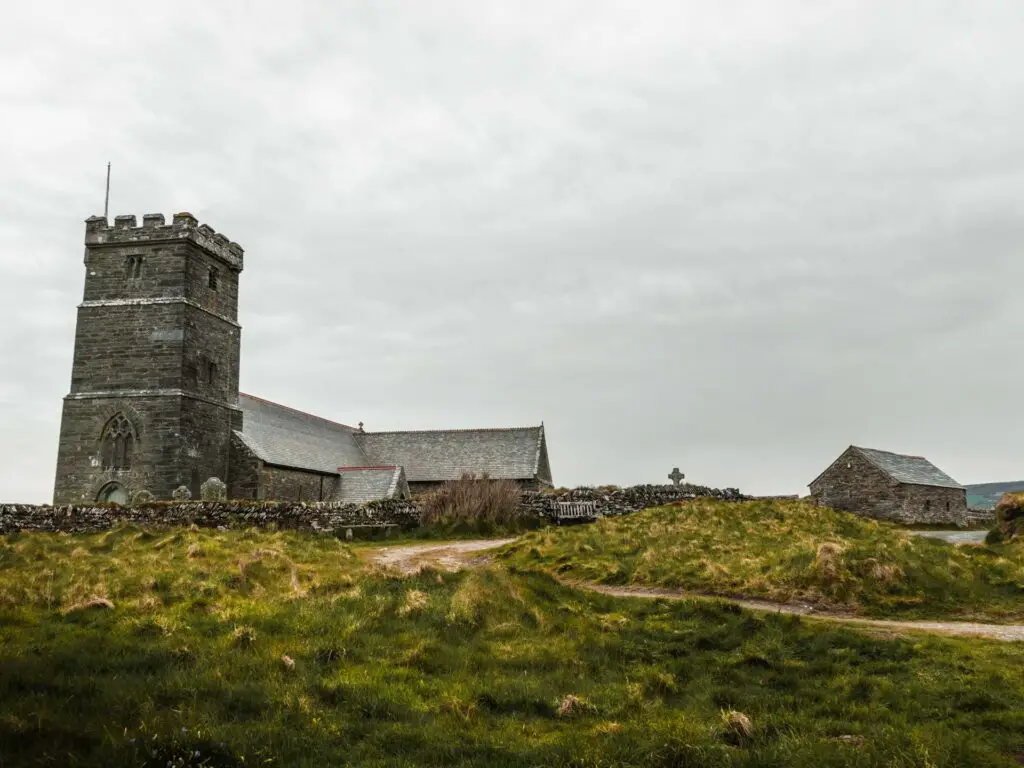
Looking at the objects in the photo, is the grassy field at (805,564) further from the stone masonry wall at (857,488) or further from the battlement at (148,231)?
the battlement at (148,231)

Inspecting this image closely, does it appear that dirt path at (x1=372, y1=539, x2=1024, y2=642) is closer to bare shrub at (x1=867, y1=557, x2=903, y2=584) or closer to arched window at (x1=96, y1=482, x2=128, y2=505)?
bare shrub at (x1=867, y1=557, x2=903, y2=584)

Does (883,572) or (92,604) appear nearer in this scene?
(92,604)

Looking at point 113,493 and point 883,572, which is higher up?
point 113,493

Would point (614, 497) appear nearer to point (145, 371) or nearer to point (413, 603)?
point (413, 603)

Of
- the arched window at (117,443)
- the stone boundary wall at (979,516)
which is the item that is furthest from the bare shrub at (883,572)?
the stone boundary wall at (979,516)

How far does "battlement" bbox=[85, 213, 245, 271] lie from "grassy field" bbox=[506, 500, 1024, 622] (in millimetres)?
24920

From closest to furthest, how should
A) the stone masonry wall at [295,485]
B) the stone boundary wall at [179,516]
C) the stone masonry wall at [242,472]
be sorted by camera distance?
1. the stone boundary wall at [179,516]
2. the stone masonry wall at [242,472]
3. the stone masonry wall at [295,485]

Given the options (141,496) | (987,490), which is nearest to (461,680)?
(141,496)

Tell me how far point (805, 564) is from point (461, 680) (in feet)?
26.7

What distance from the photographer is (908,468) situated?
43.5 m

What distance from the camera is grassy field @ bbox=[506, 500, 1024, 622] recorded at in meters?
12.9

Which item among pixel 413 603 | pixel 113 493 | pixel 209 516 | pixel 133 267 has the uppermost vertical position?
pixel 133 267

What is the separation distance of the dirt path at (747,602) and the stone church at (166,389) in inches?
710

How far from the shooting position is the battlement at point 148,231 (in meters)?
35.9
